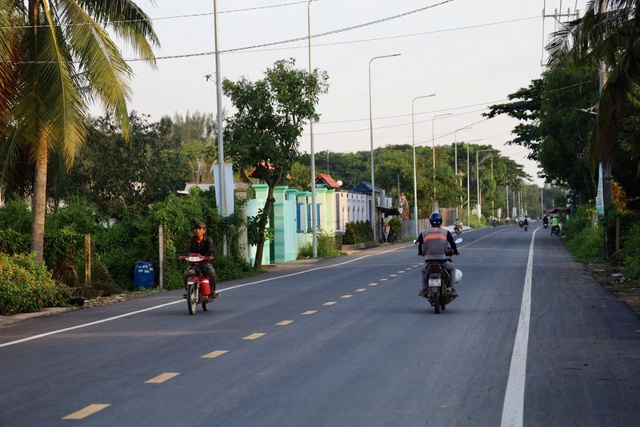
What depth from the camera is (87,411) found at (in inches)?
306

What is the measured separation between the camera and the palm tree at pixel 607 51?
18.6 metres

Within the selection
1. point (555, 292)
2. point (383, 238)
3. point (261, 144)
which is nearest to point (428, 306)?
point (555, 292)

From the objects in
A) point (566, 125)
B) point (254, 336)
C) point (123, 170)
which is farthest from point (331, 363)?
point (566, 125)

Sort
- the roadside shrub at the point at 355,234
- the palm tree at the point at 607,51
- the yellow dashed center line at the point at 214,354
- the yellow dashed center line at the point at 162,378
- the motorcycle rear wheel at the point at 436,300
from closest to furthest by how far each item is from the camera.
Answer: the yellow dashed center line at the point at 162,378 → the yellow dashed center line at the point at 214,354 → the motorcycle rear wheel at the point at 436,300 → the palm tree at the point at 607,51 → the roadside shrub at the point at 355,234

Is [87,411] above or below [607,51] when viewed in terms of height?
below

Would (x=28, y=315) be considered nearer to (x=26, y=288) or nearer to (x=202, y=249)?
(x=26, y=288)

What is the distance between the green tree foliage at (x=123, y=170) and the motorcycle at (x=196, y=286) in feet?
79.3

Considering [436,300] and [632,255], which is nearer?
[436,300]

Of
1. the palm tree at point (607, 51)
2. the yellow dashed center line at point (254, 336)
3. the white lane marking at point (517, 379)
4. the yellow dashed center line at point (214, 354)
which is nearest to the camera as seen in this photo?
the white lane marking at point (517, 379)

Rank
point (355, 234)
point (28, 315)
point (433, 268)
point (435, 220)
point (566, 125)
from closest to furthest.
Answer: point (433, 268) → point (435, 220) → point (28, 315) → point (566, 125) → point (355, 234)

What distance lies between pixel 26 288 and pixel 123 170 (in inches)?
951

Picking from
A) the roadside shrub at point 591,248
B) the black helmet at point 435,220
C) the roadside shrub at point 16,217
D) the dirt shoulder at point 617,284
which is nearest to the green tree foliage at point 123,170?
the roadside shrub at point 16,217

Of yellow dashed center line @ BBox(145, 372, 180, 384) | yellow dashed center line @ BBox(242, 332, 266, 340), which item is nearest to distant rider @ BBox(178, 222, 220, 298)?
yellow dashed center line @ BBox(242, 332, 266, 340)

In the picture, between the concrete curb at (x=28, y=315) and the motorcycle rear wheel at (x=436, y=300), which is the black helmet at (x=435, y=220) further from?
the concrete curb at (x=28, y=315)
